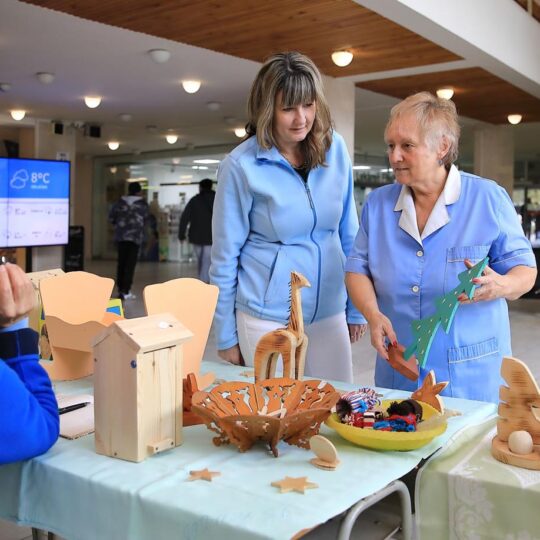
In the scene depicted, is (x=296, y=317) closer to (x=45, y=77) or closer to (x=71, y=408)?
(x=71, y=408)

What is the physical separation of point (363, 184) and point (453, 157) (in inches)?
628

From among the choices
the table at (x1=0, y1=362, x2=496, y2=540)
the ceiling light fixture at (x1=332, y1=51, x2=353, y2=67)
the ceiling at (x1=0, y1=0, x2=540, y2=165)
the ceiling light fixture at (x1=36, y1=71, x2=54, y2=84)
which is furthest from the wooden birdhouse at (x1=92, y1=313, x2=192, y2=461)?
the ceiling light fixture at (x1=36, y1=71, x2=54, y2=84)

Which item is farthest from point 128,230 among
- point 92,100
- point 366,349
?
point 366,349

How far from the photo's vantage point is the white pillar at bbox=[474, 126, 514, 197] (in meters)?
12.6

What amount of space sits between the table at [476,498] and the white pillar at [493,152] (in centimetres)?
1201

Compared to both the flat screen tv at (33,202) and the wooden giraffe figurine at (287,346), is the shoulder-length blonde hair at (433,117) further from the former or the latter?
the flat screen tv at (33,202)

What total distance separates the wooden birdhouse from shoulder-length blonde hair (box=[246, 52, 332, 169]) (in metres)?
0.92

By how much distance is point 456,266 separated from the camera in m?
1.84

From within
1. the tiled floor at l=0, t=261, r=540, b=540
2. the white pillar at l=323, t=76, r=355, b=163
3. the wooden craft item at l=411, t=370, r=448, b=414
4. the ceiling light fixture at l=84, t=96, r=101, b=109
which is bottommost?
the tiled floor at l=0, t=261, r=540, b=540

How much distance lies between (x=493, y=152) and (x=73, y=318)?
1180 centimetres

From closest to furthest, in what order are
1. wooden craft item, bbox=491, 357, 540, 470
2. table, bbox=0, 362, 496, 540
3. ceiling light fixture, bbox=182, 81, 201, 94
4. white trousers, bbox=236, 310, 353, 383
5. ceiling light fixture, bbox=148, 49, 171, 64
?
table, bbox=0, 362, 496, 540, wooden craft item, bbox=491, 357, 540, 470, white trousers, bbox=236, 310, 353, 383, ceiling light fixture, bbox=148, 49, 171, 64, ceiling light fixture, bbox=182, 81, 201, 94

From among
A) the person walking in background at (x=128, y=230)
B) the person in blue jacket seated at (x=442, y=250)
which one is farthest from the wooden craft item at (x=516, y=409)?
the person walking in background at (x=128, y=230)

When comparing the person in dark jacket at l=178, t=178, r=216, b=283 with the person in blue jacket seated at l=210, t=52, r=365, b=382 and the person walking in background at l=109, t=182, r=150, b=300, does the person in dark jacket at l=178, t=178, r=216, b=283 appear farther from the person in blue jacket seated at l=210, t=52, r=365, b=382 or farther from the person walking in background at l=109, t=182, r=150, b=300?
the person in blue jacket seated at l=210, t=52, r=365, b=382

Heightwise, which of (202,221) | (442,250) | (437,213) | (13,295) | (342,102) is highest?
(342,102)
